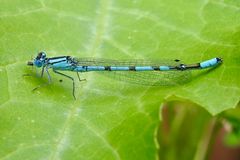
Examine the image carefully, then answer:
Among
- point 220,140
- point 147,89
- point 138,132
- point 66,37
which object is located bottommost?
point 220,140

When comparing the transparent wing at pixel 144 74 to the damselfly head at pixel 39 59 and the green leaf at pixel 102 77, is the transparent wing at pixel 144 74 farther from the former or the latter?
the damselfly head at pixel 39 59

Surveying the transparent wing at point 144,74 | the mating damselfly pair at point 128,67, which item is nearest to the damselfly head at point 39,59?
the mating damselfly pair at point 128,67

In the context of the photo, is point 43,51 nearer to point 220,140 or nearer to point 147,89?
point 147,89

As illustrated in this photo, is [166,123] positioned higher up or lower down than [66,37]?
lower down

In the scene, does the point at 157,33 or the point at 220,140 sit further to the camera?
the point at 220,140

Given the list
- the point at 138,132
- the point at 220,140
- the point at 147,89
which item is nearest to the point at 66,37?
the point at 147,89

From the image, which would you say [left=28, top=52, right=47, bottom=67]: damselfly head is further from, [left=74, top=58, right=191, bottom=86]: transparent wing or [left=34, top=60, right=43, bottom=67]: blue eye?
[left=74, top=58, right=191, bottom=86]: transparent wing

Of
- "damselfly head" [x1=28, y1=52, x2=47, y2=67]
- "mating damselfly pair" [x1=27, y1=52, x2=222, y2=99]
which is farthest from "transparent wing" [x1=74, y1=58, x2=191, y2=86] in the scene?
"damselfly head" [x1=28, y1=52, x2=47, y2=67]
